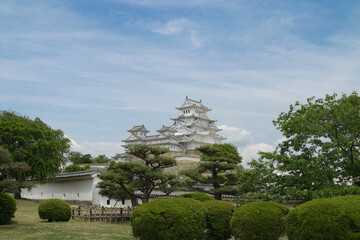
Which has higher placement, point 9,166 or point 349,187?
point 9,166

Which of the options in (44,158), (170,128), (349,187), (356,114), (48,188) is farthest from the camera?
(170,128)

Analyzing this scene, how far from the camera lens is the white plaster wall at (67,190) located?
3087 centimetres

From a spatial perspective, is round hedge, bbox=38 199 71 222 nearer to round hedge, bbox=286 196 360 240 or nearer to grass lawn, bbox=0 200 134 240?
grass lawn, bbox=0 200 134 240

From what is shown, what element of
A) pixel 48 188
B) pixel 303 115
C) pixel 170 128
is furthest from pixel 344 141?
pixel 170 128

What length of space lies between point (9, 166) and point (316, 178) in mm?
13409

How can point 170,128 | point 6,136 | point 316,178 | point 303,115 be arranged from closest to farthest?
point 316,178 → point 303,115 → point 6,136 → point 170,128

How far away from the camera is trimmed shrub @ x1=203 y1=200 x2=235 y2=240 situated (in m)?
12.1

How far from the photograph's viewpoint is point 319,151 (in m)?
13.4

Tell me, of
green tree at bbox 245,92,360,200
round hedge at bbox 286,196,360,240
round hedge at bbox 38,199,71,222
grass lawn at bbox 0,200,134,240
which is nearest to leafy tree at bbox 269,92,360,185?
green tree at bbox 245,92,360,200

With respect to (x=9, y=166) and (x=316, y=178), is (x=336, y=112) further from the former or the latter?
(x=9, y=166)

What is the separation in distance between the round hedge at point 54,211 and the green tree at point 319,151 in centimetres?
1279

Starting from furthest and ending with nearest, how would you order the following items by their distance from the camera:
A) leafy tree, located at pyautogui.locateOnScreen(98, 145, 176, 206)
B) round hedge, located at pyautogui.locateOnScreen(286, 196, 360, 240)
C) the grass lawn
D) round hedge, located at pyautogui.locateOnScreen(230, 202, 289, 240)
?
leafy tree, located at pyautogui.locateOnScreen(98, 145, 176, 206), the grass lawn, round hedge, located at pyautogui.locateOnScreen(230, 202, 289, 240), round hedge, located at pyautogui.locateOnScreen(286, 196, 360, 240)

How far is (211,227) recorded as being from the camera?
12.2 m

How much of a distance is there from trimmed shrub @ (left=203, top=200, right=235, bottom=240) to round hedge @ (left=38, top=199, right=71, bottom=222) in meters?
11.6
